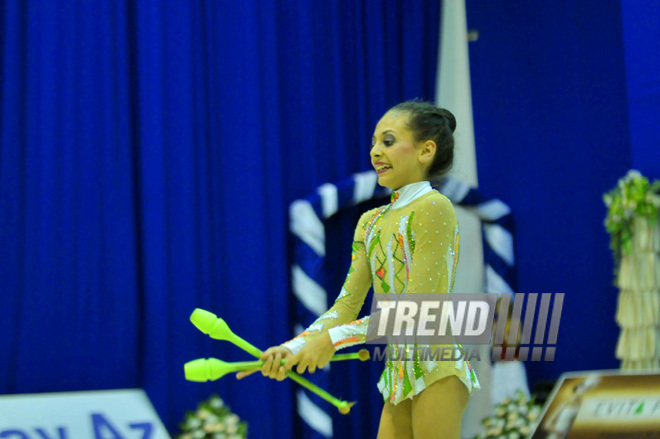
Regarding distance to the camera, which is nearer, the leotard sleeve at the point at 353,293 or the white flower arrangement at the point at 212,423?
the leotard sleeve at the point at 353,293

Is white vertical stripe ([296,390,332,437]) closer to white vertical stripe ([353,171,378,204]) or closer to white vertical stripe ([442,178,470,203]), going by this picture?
white vertical stripe ([353,171,378,204])

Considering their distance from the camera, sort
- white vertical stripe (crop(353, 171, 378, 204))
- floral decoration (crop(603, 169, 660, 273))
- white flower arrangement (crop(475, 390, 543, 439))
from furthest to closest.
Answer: white flower arrangement (crop(475, 390, 543, 439)) < white vertical stripe (crop(353, 171, 378, 204)) < floral decoration (crop(603, 169, 660, 273))

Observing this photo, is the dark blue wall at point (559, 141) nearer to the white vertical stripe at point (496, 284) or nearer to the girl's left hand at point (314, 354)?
the white vertical stripe at point (496, 284)

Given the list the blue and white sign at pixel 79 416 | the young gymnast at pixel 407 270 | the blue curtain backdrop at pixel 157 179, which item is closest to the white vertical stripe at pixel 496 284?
the blue curtain backdrop at pixel 157 179

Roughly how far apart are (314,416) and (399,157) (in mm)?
2029

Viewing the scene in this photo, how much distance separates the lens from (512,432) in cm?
402

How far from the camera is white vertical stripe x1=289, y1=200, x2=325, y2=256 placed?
12.2 ft

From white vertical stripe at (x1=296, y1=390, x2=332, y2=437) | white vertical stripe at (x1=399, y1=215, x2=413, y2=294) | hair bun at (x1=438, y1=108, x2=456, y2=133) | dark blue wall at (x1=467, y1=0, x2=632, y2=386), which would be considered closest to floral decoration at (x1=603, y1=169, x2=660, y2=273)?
dark blue wall at (x1=467, y1=0, x2=632, y2=386)

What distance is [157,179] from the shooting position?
137 inches

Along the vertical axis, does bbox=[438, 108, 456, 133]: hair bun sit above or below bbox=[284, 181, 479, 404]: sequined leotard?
above

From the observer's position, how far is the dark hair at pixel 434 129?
2.01m

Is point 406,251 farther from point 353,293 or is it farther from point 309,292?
point 309,292

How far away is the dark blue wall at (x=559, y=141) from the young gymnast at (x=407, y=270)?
92.2 inches

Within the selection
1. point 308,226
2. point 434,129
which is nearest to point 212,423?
point 308,226
